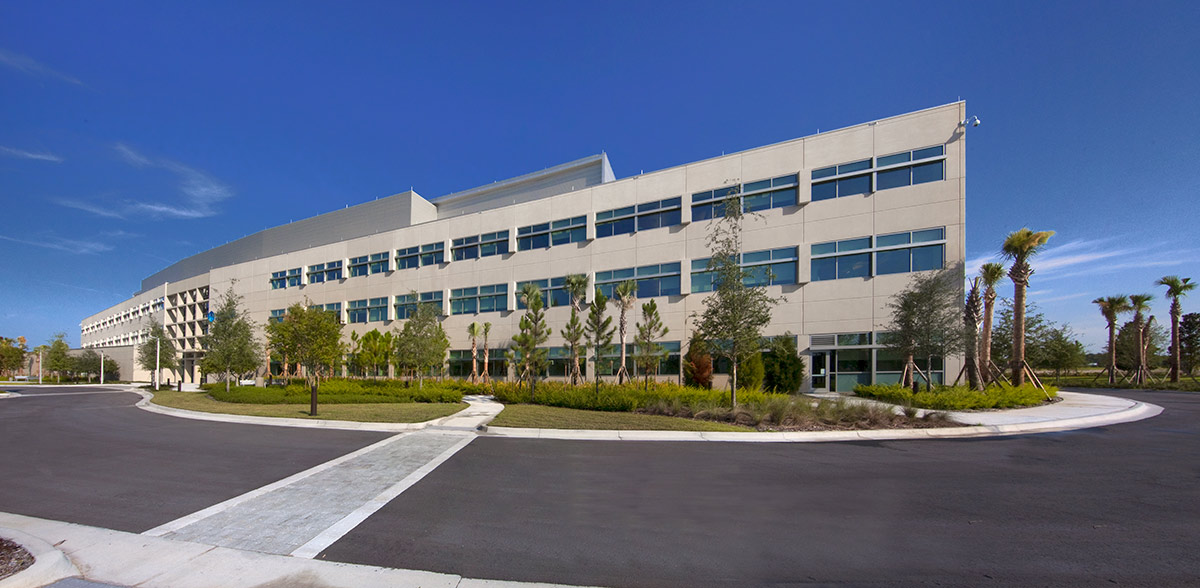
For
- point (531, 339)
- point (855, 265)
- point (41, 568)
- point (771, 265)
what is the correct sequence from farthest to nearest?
point (531, 339)
point (771, 265)
point (855, 265)
point (41, 568)

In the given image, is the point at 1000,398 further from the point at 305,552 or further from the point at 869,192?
the point at 305,552

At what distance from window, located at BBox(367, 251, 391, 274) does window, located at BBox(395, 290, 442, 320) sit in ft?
10.5

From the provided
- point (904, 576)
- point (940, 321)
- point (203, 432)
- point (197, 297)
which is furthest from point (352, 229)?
point (904, 576)

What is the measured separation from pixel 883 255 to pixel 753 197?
284 inches

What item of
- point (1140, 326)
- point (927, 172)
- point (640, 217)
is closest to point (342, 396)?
point (640, 217)

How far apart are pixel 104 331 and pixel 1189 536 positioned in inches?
5398

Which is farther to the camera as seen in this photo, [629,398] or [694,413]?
[629,398]

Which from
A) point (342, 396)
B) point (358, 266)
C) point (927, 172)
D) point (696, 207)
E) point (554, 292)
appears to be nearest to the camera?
point (342, 396)

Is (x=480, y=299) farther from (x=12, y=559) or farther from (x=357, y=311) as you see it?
(x=12, y=559)

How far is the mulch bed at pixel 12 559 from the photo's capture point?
13.9 feet

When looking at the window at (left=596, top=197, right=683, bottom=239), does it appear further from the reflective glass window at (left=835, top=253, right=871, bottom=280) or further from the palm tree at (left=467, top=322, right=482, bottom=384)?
the palm tree at (left=467, top=322, right=482, bottom=384)

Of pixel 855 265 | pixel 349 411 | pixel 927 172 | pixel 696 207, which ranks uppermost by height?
pixel 927 172

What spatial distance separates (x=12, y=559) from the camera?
14.7 feet

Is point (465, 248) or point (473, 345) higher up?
point (465, 248)
